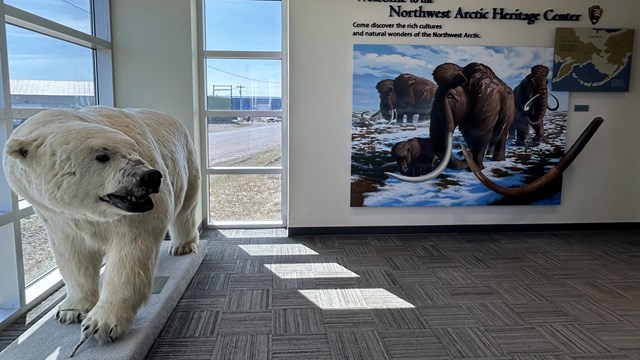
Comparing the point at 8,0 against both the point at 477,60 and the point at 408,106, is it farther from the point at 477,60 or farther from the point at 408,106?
the point at 477,60

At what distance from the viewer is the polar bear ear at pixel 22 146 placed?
160cm

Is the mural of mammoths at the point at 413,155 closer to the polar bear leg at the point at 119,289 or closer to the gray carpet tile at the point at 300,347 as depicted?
the gray carpet tile at the point at 300,347

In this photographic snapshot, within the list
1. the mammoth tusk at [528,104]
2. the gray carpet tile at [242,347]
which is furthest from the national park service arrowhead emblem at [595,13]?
the gray carpet tile at [242,347]

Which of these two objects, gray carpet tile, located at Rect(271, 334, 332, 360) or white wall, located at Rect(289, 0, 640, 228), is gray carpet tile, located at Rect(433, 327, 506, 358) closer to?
gray carpet tile, located at Rect(271, 334, 332, 360)

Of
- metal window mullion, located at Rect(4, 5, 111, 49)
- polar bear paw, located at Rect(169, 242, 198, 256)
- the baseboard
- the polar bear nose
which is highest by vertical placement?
metal window mullion, located at Rect(4, 5, 111, 49)

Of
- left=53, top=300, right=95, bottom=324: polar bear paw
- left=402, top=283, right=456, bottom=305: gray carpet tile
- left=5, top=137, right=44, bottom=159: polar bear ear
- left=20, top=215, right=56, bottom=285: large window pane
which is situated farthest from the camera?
left=402, top=283, right=456, bottom=305: gray carpet tile

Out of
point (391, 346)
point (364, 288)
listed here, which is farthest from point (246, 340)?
point (364, 288)

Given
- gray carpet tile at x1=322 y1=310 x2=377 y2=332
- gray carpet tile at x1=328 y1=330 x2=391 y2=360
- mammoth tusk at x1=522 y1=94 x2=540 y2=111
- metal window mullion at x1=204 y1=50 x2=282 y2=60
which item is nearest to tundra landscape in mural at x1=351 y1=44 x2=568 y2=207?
mammoth tusk at x1=522 y1=94 x2=540 y2=111

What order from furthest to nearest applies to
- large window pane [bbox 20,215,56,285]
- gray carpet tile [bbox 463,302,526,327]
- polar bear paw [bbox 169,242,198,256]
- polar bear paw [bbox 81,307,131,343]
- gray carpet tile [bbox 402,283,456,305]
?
polar bear paw [bbox 169,242,198,256], gray carpet tile [bbox 402,283,456,305], large window pane [bbox 20,215,56,285], gray carpet tile [bbox 463,302,526,327], polar bear paw [bbox 81,307,131,343]

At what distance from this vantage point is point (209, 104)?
4742 mm

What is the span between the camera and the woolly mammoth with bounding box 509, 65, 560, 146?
4.56 meters

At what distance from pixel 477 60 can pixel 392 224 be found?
1912 millimetres

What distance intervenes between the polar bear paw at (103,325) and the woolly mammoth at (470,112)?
3.21m

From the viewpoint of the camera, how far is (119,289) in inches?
75.0
